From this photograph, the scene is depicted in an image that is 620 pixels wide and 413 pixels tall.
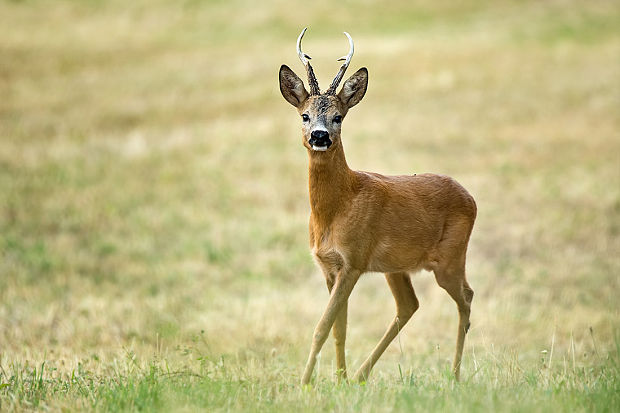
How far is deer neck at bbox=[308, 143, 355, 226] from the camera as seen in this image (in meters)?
5.84

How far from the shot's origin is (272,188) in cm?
1848

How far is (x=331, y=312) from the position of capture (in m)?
5.66

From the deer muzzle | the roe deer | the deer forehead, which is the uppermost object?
the deer forehead

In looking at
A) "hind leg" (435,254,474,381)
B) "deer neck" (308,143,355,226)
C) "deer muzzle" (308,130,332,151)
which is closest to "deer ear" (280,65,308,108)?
"deer neck" (308,143,355,226)

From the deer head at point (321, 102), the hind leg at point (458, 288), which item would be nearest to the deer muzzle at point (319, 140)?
the deer head at point (321, 102)

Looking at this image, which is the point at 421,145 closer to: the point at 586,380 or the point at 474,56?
the point at 474,56

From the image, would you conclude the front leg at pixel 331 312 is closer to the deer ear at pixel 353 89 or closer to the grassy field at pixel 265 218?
the grassy field at pixel 265 218

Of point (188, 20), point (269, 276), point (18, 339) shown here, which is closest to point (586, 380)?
point (18, 339)

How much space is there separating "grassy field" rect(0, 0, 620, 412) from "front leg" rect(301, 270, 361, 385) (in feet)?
0.70

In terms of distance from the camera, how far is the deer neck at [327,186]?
19.2 ft

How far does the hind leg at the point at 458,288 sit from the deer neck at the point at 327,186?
93 centimetres

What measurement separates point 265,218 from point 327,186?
10.9 meters

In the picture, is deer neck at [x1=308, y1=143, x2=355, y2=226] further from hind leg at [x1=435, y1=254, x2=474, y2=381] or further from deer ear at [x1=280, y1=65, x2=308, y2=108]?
hind leg at [x1=435, y1=254, x2=474, y2=381]

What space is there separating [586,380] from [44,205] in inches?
528
